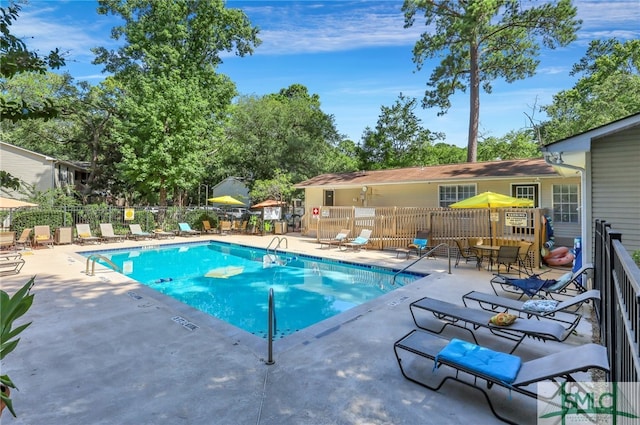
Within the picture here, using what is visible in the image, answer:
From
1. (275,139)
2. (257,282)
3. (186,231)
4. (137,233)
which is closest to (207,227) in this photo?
(186,231)

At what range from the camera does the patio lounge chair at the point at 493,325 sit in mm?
4312

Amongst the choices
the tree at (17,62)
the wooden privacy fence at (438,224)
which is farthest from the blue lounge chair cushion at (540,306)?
the tree at (17,62)

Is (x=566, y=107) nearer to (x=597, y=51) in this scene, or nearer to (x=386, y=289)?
(x=597, y=51)

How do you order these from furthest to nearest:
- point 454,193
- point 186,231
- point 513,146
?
point 513,146
point 186,231
point 454,193

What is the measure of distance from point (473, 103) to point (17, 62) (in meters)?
24.0

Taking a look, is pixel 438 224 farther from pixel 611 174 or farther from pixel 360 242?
pixel 611 174

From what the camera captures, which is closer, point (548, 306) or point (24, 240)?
point (548, 306)

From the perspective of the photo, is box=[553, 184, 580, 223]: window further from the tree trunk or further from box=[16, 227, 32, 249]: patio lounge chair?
box=[16, 227, 32, 249]: patio lounge chair

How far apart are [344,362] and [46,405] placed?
3.26 m

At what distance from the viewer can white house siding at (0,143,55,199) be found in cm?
2137

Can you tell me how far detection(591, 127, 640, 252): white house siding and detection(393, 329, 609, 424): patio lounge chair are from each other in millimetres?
5252

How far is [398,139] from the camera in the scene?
2995cm

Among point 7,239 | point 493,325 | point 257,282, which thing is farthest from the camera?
point 7,239

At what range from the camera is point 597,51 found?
26750 mm
